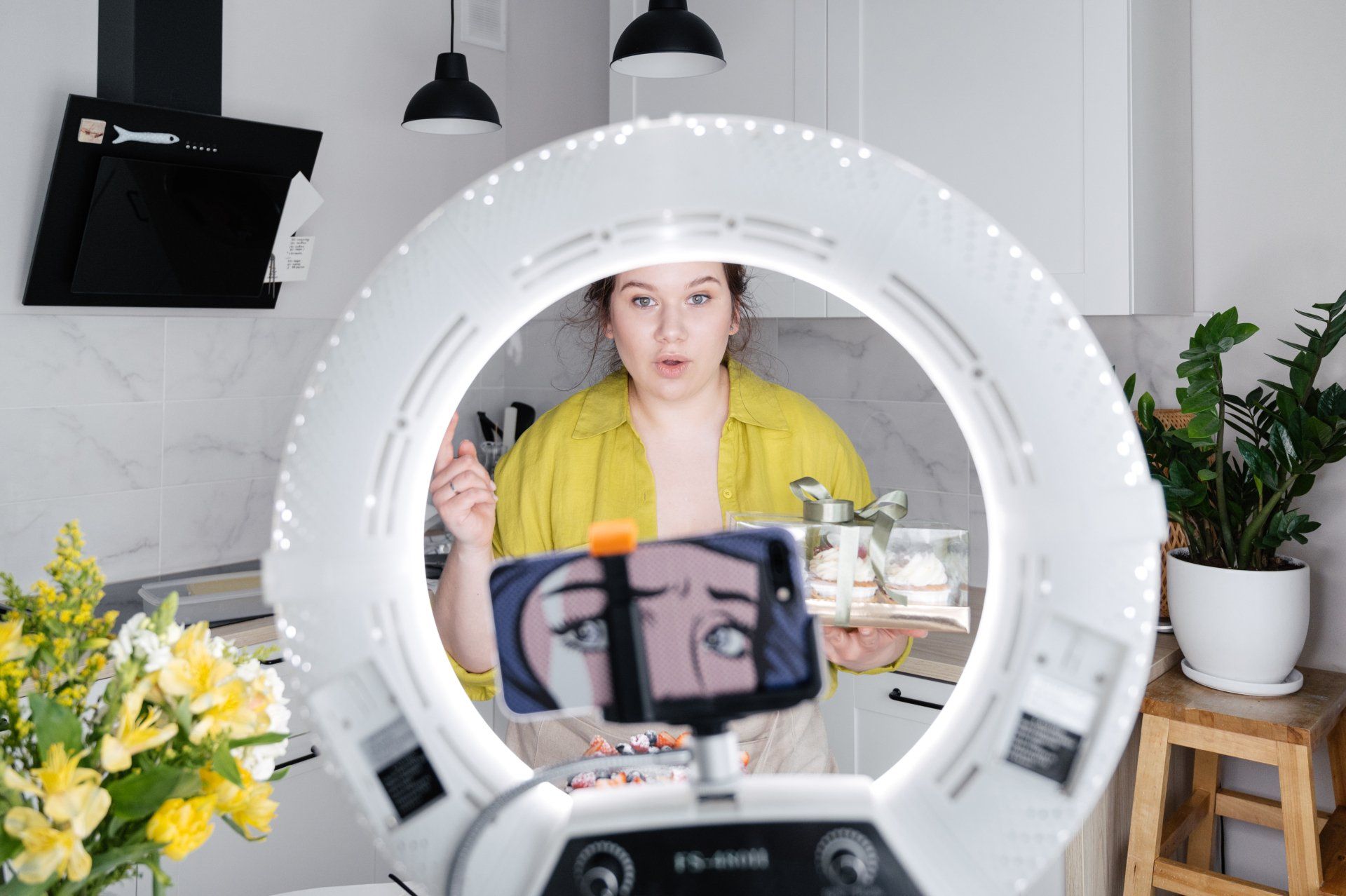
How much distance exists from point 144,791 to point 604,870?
297 millimetres

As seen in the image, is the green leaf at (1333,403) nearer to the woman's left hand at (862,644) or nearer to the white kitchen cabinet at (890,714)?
the white kitchen cabinet at (890,714)

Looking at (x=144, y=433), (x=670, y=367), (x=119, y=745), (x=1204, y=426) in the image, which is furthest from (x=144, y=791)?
(x=144, y=433)

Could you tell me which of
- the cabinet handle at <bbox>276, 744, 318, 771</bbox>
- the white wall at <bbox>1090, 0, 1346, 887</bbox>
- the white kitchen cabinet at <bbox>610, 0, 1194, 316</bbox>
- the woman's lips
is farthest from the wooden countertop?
the cabinet handle at <bbox>276, 744, 318, 771</bbox>

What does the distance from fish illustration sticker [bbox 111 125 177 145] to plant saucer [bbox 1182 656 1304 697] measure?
2271 millimetres

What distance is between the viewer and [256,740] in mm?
547

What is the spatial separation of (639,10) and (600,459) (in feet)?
4.91

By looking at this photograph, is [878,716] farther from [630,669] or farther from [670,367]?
[630,669]

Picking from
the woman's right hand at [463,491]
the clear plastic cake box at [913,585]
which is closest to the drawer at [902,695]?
the clear plastic cake box at [913,585]

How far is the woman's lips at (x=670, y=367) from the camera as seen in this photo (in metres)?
1.13

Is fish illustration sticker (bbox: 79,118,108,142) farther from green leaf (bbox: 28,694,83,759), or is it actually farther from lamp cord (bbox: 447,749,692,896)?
lamp cord (bbox: 447,749,692,896)

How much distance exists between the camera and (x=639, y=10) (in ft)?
7.74

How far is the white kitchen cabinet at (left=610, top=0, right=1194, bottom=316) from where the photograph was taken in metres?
1.73

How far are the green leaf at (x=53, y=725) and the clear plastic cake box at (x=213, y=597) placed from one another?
4.89 ft

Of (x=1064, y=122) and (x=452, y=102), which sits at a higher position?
(x=452, y=102)
